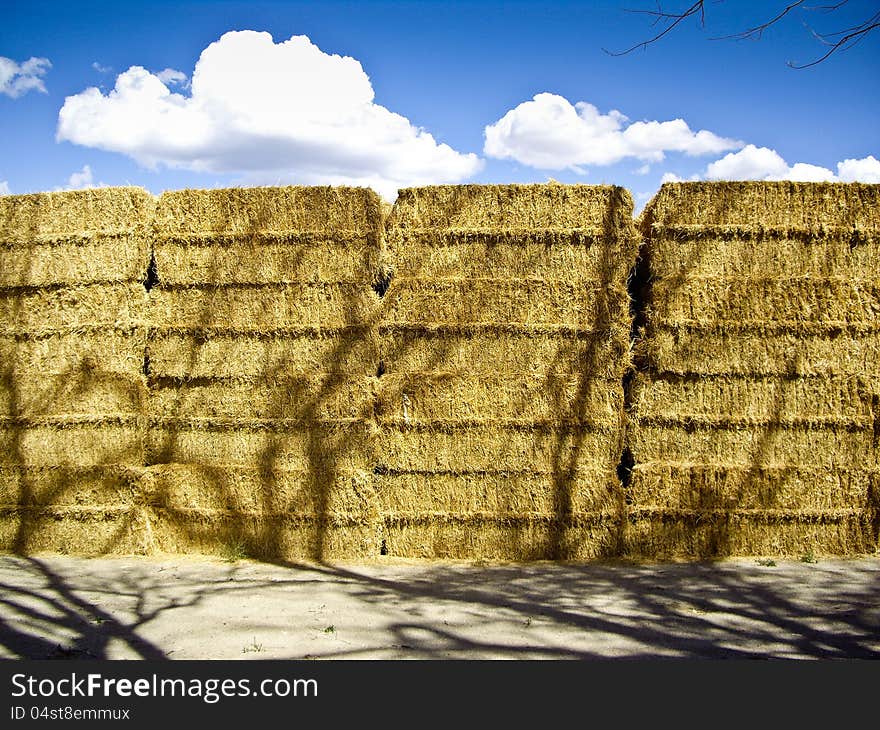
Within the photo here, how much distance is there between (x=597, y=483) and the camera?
258 inches

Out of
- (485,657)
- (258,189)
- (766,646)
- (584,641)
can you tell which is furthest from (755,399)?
(258,189)

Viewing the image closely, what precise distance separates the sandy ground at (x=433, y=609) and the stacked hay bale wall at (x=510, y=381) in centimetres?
37

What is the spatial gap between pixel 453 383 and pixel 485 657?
274 centimetres

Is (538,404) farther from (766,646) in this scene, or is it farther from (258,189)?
(258,189)

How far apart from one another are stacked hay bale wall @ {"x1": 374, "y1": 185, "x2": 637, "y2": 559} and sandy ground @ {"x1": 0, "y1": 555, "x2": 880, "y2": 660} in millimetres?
372

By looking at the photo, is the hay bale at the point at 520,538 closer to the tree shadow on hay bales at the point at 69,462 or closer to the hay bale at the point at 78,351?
the tree shadow on hay bales at the point at 69,462

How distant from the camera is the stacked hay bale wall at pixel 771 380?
652cm

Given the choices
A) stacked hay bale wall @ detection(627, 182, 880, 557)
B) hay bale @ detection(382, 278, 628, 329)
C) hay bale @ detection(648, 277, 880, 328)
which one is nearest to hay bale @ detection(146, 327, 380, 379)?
hay bale @ detection(382, 278, 628, 329)

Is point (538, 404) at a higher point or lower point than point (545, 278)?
lower

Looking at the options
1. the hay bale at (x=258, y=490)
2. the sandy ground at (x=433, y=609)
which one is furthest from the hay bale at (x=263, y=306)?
the sandy ground at (x=433, y=609)

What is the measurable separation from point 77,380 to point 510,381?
3.94 m

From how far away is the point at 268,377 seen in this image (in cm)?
664

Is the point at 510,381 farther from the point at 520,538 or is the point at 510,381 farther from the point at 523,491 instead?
the point at 520,538

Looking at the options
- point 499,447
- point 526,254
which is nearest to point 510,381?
point 499,447
